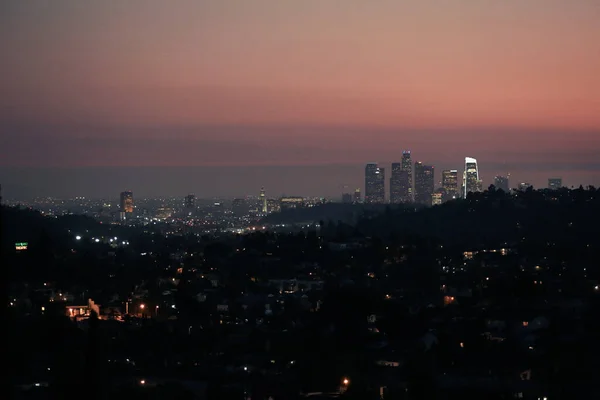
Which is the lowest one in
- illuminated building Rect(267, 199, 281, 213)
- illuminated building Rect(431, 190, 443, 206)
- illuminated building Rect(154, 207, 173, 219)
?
illuminated building Rect(154, 207, 173, 219)

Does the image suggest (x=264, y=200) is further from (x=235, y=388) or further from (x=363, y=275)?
(x=235, y=388)

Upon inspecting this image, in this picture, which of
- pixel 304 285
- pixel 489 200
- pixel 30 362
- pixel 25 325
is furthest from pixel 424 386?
pixel 489 200

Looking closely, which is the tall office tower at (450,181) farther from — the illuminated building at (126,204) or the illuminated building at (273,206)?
the illuminated building at (126,204)

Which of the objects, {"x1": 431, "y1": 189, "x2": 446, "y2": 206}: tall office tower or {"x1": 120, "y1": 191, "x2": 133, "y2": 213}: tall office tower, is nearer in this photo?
{"x1": 431, "y1": 189, "x2": 446, "y2": 206}: tall office tower

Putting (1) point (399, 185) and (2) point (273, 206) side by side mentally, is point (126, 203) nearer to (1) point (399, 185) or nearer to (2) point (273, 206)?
(2) point (273, 206)

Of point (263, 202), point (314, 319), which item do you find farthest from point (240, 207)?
point (314, 319)

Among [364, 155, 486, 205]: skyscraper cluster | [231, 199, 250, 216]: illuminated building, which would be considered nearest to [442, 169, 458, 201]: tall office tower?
[364, 155, 486, 205]: skyscraper cluster

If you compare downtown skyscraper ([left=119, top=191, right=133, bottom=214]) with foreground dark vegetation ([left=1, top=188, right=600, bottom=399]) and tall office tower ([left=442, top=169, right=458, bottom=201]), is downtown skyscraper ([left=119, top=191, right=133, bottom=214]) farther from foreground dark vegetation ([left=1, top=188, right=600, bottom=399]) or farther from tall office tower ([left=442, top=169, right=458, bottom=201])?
foreground dark vegetation ([left=1, top=188, right=600, bottom=399])
